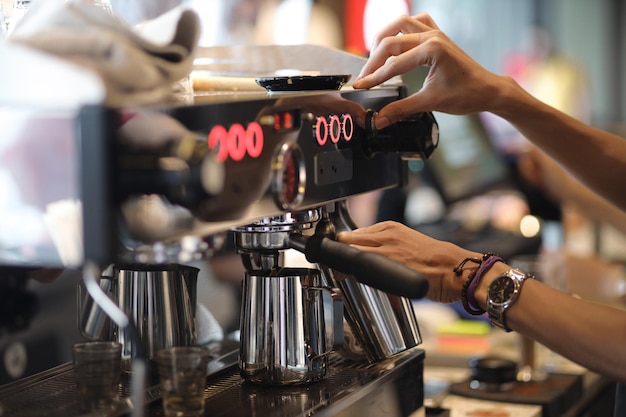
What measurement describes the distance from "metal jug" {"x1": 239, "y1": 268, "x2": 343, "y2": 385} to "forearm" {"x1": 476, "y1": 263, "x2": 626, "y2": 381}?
0.23m

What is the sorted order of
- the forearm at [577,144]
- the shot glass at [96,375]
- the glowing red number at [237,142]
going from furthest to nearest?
the forearm at [577,144], the shot glass at [96,375], the glowing red number at [237,142]

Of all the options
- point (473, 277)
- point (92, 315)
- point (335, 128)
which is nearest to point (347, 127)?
point (335, 128)

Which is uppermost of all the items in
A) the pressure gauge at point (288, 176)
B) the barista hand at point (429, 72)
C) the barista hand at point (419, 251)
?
the barista hand at point (429, 72)

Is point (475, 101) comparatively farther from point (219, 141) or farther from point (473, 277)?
point (219, 141)

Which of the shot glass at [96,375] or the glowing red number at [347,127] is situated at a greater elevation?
the glowing red number at [347,127]

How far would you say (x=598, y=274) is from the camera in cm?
263

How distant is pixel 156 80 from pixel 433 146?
0.52m

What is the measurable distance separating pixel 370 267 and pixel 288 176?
12cm

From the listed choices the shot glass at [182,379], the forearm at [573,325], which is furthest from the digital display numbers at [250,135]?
the forearm at [573,325]

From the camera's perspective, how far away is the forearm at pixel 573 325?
1.18m

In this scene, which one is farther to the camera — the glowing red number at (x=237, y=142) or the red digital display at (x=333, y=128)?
the red digital display at (x=333, y=128)

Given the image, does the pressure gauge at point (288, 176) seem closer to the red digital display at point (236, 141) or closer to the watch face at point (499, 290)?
the red digital display at point (236, 141)

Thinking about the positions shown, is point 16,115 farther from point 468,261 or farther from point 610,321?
point 610,321

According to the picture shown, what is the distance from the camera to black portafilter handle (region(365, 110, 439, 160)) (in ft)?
3.80
